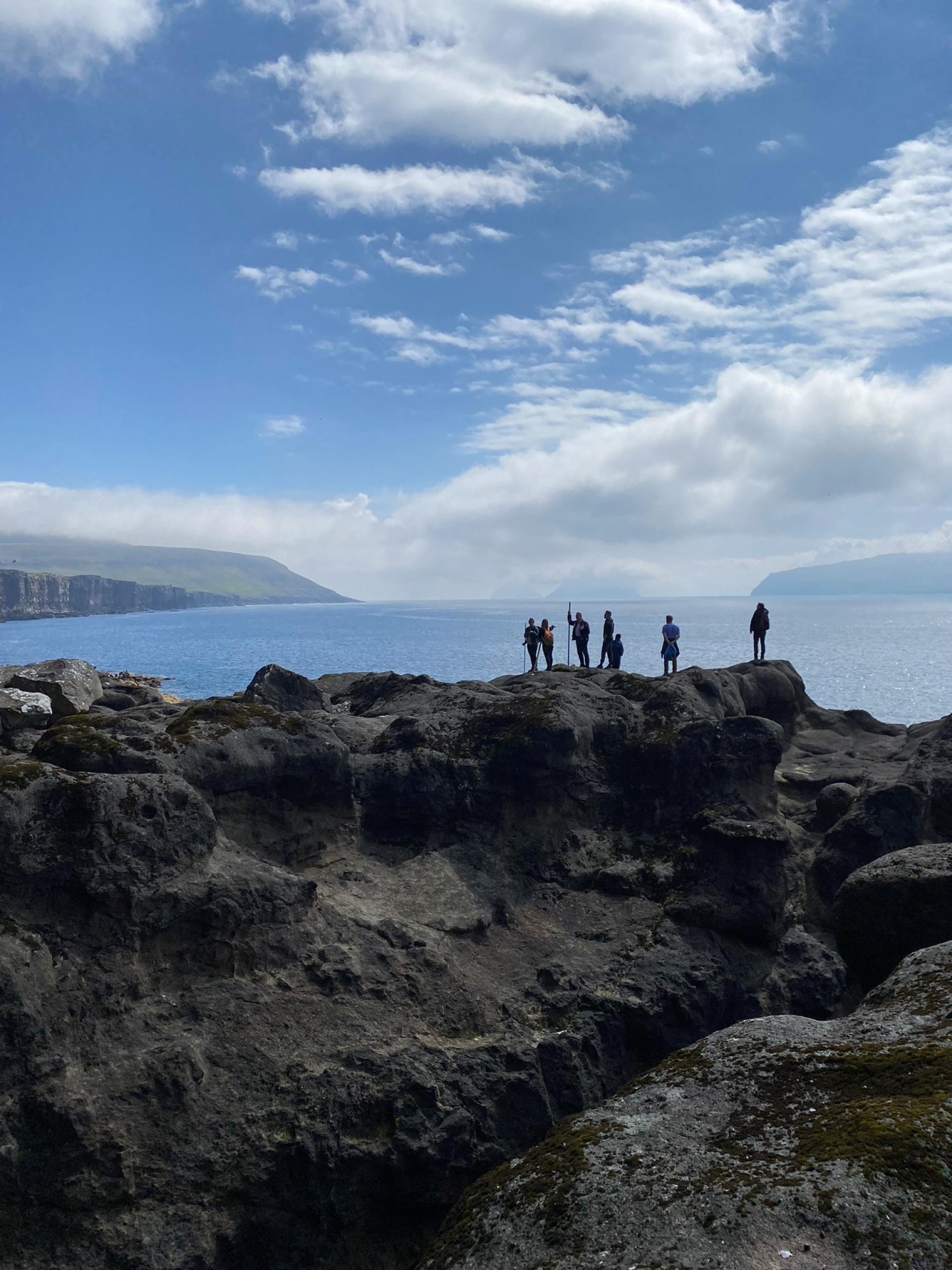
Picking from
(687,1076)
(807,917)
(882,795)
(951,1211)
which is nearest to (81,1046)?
(687,1076)

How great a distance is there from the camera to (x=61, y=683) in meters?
34.7

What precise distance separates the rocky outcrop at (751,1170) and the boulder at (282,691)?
72.6 feet

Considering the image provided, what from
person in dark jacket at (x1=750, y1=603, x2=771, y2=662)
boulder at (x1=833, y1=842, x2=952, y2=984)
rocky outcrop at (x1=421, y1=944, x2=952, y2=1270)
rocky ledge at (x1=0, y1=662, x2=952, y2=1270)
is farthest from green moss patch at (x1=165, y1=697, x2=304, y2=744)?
person in dark jacket at (x1=750, y1=603, x2=771, y2=662)

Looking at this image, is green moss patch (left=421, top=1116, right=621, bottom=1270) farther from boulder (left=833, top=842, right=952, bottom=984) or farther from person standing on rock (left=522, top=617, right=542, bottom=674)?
person standing on rock (left=522, top=617, right=542, bottom=674)

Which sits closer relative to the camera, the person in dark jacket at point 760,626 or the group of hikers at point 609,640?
the group of hikers at point 609,640

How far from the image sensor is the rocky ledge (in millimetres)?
8828

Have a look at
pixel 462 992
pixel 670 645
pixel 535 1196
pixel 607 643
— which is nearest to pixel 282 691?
pixel 462 992

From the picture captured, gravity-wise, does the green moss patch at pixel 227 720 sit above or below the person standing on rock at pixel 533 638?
below

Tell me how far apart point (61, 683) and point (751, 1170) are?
32.3 metres

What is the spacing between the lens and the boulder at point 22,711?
82.7 feet

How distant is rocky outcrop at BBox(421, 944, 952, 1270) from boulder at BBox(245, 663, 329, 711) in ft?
72.6

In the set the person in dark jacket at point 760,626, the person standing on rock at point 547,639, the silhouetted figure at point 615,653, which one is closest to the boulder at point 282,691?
the person standing on rock at point 547,639

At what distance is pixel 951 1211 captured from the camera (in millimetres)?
7559

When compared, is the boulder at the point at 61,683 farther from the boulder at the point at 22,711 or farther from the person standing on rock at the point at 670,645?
the person standing on rock at the point at 670,645
